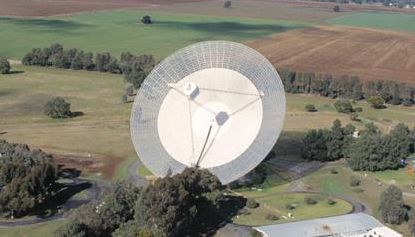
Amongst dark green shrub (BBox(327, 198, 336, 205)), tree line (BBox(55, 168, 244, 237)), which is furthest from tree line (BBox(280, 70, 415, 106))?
tree line (BBox(55, 168, 244, 237))

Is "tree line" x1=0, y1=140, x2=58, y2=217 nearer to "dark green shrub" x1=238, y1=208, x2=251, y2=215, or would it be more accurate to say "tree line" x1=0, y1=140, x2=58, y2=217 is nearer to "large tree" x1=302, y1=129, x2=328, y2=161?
"dark green shrub" x1=238, y1=208, x2=251, y2=215

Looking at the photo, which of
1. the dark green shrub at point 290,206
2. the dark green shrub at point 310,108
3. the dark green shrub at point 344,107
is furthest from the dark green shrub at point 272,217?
the dark green shrub at point 344,107

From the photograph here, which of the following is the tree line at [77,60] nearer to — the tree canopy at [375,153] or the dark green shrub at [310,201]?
the tree canopy at [375,153]

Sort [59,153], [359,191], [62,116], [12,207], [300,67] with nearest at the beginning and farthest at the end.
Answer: [12,207] < [359,191] < [59,153] < [62,116] < [300,67]

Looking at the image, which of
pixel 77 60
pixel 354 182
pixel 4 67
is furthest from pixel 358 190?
pixel 4 67

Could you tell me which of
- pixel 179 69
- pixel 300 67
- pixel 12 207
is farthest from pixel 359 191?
pixel 300 67

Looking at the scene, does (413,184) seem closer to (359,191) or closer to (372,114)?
(359,191)
